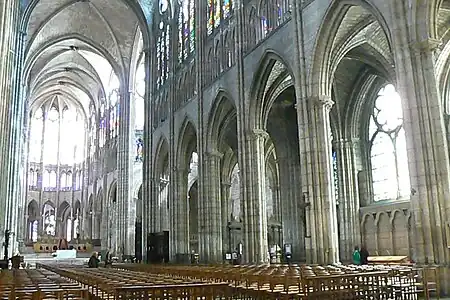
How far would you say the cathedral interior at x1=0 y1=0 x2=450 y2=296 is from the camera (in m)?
13.6

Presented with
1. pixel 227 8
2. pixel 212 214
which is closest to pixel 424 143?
pixel 212 214

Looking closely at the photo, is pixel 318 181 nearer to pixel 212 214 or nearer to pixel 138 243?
pixel 212 214

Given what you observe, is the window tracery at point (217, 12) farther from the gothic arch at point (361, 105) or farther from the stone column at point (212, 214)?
the gothic arch at point (361, 105)

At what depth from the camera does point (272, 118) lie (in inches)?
1262

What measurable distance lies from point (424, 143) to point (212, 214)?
15949mm

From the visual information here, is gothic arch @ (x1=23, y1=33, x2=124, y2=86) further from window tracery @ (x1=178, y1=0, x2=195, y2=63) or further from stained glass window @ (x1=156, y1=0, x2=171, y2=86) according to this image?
window tracery @ (x1=178, y1=0, x2=195, y2=63)

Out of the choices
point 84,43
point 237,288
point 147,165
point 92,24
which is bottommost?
point 237,288

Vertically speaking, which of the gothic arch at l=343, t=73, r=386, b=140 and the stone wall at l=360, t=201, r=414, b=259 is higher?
the gothic arch at l=343, t=73, r=386, b=140

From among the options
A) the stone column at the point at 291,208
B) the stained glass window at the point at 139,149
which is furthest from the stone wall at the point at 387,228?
the stained glass window at the point at 139,149

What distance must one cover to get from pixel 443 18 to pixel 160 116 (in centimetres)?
2184

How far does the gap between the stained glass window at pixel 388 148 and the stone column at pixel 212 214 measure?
9.00 meters

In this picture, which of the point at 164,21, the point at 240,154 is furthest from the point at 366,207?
the point at 164,21

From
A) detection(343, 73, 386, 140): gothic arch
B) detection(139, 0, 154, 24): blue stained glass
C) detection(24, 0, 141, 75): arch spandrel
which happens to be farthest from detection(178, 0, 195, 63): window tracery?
detection(343, 73, 386, 140): gothic arch

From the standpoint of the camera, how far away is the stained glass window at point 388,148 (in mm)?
25703
